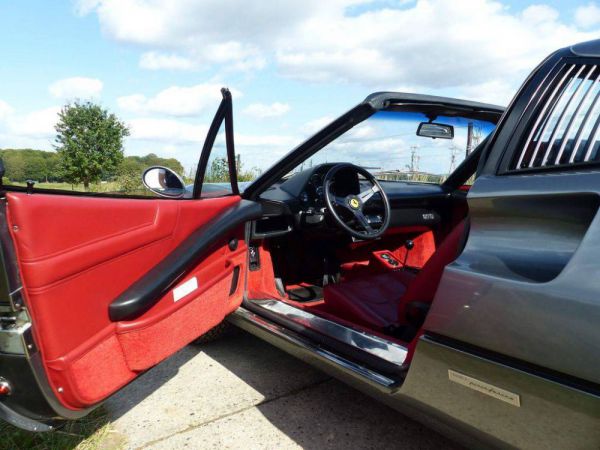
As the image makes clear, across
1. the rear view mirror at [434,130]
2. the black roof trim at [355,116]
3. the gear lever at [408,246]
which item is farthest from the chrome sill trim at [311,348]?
the gear lever at [408,246]

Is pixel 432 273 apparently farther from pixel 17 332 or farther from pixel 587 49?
pixel 17 332

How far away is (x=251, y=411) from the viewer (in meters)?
2.35

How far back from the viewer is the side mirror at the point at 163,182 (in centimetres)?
200

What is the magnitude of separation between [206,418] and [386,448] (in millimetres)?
880

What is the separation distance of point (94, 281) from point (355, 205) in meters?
1.71

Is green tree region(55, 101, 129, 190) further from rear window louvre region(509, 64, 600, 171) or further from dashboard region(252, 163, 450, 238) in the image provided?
rear window louvre region(509, 64, 600, 171)

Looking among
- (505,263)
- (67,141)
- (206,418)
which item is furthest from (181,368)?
(505,263)

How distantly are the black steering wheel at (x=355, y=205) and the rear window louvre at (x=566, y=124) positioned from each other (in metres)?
1.35

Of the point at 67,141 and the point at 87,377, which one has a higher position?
the point at 67,141

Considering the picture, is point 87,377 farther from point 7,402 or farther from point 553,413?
point 553,413

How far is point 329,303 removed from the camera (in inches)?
111

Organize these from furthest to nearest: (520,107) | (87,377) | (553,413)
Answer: (87,377)
(520,107)
(553,413)

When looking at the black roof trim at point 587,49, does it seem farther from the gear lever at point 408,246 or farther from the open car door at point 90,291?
the gear lever at point 408,246

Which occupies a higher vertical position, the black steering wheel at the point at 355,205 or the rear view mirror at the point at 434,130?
the rear view mirror at the point at 434,130
